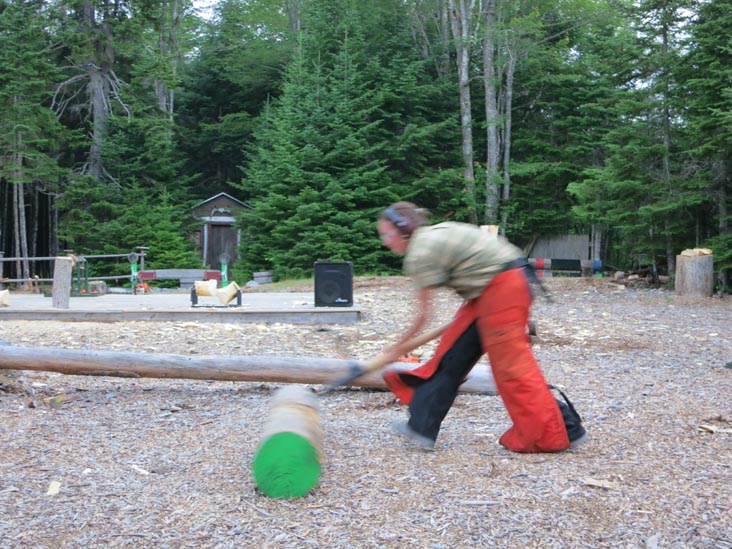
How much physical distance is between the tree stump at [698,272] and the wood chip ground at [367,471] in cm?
792

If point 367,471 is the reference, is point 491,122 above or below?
above

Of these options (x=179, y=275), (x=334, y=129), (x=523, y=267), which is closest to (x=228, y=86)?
(x=334, y=129)

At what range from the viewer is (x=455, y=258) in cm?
369

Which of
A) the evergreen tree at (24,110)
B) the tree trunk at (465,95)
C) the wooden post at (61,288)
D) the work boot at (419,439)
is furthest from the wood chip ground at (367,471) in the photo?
the evergreen tree at (24,110)

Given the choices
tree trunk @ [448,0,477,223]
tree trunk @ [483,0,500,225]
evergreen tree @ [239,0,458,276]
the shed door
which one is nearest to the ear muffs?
evergreen tree @ [239,0,458,276]

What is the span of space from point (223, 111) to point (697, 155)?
76.7 feet

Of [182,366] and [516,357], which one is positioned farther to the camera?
[182,366]

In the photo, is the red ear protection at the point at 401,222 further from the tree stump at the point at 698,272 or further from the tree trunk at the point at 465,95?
the tree trunk at the point at 465,95

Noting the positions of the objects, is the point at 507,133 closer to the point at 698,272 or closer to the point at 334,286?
the point at 698,272

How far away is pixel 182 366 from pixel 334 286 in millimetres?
5454

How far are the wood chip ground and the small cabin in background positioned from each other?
75.3 ft

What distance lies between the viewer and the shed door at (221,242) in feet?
95.8

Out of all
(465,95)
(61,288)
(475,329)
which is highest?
(465,95)

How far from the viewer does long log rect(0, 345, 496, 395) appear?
17.6 feet
